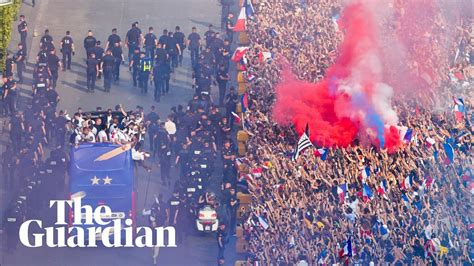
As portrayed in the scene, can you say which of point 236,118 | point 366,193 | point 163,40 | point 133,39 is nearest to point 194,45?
point 163,40

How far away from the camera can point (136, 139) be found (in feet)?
152

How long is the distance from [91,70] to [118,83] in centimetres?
115

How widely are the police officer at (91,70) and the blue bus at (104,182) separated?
6420 millimetres

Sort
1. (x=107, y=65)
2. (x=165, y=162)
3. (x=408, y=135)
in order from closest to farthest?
(x=408, y=135) → (x=165, y=162) → (x=107, y=65)

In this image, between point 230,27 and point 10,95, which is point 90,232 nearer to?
point 10,95

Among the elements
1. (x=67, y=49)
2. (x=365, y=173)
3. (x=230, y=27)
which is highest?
(x=230, y=27)

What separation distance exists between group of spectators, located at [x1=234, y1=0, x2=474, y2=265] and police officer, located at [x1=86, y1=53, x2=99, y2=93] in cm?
432

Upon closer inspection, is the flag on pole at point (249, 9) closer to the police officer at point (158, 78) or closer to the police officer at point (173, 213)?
the police officer at point (158, 78)

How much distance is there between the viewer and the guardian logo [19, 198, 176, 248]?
144 feet

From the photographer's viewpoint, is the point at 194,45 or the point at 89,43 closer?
the point at 89,43

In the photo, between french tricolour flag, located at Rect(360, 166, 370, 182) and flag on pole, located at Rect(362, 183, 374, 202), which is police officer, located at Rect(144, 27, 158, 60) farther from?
flag on pole, located at Rect(362, 183, 374, 202)

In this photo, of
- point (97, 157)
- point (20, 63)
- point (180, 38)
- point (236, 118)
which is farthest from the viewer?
point (180, 38)

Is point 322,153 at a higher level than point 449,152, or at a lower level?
lower

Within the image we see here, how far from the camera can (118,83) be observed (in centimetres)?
5119
